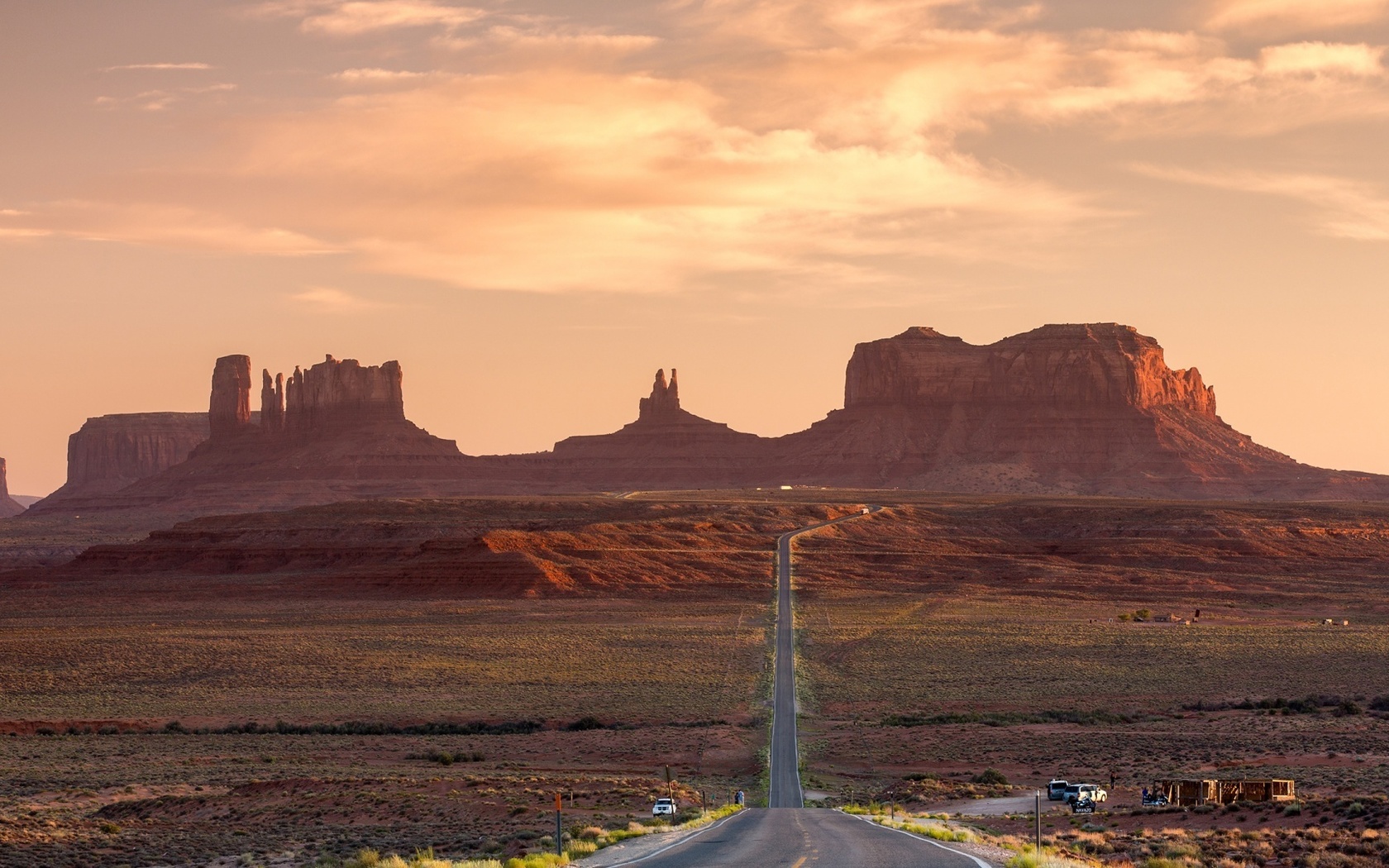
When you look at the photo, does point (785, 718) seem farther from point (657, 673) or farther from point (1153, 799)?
point (1153, 799)

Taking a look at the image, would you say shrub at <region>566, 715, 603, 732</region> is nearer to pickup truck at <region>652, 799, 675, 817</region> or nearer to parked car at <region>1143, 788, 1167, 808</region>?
pickup truck at <region>652, 799, 675, 817</region>

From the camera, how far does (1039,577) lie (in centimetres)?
11781

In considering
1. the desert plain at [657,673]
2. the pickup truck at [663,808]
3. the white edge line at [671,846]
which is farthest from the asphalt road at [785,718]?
the white edge line at [671,846]

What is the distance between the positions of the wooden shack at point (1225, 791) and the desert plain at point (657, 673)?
114cm

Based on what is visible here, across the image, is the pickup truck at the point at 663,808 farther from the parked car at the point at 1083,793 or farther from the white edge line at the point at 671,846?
the parked car at the point at 1083,793

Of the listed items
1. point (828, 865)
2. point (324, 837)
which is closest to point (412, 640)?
point (324, 837)

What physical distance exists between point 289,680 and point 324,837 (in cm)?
3895

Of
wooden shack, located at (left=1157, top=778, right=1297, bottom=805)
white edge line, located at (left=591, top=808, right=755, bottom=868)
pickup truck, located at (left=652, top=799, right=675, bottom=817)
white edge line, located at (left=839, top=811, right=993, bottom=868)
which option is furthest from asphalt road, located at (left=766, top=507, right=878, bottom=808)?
wooden shack, located at (left=1157, top=778, right=1297, bottom=805)

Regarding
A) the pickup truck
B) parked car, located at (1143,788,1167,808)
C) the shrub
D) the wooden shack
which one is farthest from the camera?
the shrub

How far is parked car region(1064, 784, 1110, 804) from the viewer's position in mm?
36325

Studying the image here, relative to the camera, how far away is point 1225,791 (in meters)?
35.3

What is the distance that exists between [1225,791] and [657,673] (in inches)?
1441

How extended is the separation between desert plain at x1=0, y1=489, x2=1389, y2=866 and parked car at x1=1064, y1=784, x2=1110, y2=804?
60 centimetres

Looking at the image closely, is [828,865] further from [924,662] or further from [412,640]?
[412,640]
